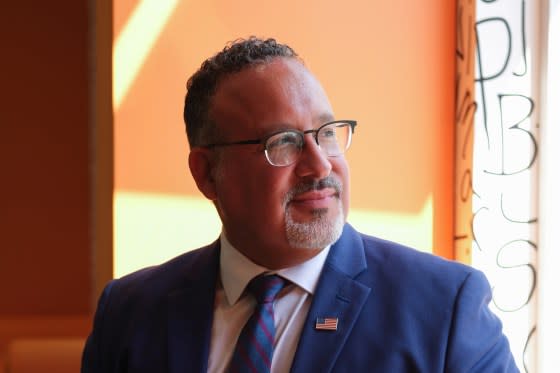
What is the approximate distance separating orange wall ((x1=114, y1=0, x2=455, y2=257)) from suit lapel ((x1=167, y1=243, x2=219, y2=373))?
757 millimetres

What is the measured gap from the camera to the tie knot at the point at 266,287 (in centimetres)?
168

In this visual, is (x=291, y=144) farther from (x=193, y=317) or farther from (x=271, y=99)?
(x=193, y=317)

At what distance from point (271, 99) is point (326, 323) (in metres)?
0.48

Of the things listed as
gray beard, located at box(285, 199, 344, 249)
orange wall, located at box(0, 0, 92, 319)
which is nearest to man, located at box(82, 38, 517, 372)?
gray beard, located at box(285, 199, 344, 249)

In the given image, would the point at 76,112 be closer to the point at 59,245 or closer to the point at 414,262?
the point at 59,245

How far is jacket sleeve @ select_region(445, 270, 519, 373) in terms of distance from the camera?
1.51 m

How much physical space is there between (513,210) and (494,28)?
59 cm

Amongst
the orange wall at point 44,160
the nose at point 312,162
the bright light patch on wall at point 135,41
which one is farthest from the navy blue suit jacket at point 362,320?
the orange wall at point 44,160

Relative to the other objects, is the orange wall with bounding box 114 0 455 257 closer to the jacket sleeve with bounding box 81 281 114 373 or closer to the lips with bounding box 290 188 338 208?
the jacket sleeve with bounding box 81 281 114 373

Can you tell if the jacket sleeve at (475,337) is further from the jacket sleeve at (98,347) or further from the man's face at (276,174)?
the jacket sleeve at (98,347)

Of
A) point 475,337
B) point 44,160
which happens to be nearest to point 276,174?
point 475,337

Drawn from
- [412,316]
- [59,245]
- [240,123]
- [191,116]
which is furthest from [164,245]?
[59,245]

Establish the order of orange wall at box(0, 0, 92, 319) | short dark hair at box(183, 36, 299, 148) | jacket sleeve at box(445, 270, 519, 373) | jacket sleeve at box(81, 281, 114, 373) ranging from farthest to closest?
orange wall at box(0, 0, 92, 319) < jacket sleeve at box(81, 281, 114, 373) < short dark hair at box(183, 36, 299, 148) < jacket sleeve at box(445, 270, 519, 373)

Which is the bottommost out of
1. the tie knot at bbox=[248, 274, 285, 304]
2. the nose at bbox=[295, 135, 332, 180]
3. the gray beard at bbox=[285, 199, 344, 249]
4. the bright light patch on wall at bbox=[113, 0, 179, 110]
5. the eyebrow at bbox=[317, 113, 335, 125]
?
the tie knot at bbox=[248, 274, 285, 304]
